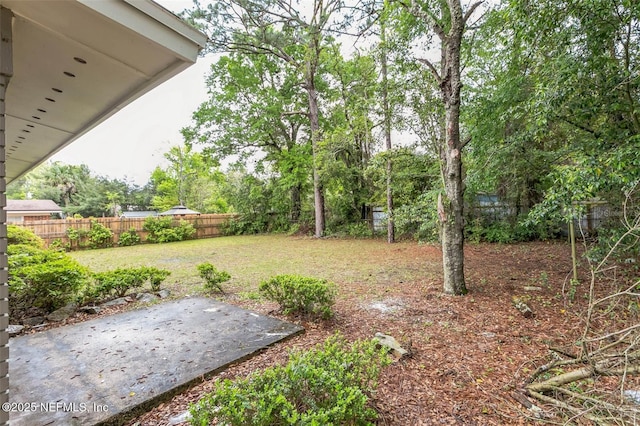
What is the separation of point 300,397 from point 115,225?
13.4m

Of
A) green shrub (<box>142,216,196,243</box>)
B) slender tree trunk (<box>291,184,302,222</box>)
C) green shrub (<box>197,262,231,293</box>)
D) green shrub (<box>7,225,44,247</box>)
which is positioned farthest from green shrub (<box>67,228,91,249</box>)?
green shrub (<box>197,262,231,293</box>)

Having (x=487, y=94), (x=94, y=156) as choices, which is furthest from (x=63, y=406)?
(x=94, y=156)

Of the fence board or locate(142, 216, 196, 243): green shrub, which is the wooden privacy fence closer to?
the fence board

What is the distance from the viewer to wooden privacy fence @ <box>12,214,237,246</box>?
1032cm

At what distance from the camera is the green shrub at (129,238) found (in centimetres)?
1179

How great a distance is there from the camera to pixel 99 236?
1110 centimetres

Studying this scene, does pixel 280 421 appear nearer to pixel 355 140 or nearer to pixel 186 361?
pixel 186 361

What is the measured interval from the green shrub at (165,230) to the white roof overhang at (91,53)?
36.4 feet

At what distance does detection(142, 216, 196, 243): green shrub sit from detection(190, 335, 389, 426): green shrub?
13.1 meters

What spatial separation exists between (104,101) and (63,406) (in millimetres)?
2332

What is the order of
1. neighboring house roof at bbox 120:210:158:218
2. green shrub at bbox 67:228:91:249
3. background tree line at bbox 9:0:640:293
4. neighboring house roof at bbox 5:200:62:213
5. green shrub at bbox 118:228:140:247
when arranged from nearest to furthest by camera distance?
1. background tree line at bbox 9:0:640:293
2. green shrub at bbox 67:228:91:249
3. green shrub at bbox 118:228:140:247
4. neighboring house roof at bbox 5:200:62:213
5. neighboring house roof at bbox 120:210:158:218

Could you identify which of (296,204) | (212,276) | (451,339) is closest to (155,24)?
(451,339)

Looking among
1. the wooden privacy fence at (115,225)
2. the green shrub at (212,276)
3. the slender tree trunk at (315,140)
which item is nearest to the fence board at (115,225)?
the wooden privacy fence at (115,225)

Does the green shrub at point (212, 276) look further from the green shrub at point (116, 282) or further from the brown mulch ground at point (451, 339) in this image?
the green shrub at point (116, 282)
